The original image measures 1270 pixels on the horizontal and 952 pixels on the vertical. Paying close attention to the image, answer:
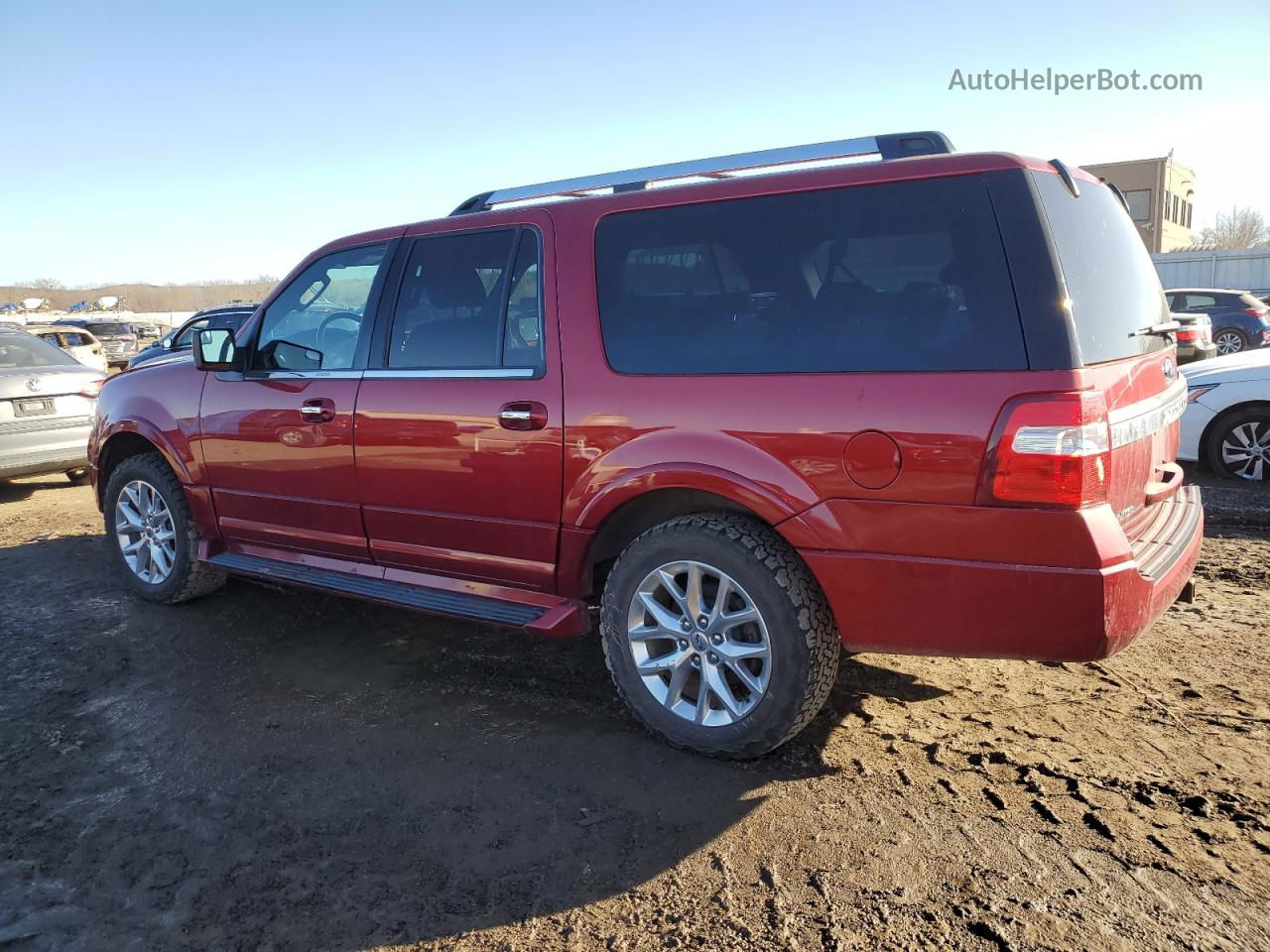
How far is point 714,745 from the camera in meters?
3.24

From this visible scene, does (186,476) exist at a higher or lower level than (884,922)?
higher

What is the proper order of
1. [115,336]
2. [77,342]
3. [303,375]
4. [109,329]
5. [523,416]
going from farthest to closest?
[109,329] → [115,336] → [77,342] → [303,375] → [523,416]

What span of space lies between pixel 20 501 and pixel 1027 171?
30.5 feet

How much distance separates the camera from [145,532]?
5.27 m

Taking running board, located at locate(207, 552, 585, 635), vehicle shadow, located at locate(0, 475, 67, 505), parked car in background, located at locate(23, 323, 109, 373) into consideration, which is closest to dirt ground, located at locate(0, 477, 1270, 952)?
running board, located at locate(207, 552, 585, 635)

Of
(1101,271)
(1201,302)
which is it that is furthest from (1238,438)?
(1201,302)

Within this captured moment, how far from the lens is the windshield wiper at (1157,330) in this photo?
318 centimetres

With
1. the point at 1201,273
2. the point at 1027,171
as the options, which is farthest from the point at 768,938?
the point at 1201,273

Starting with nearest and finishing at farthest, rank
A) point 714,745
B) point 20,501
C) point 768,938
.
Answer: point 768,938 < point 714,745 < point 20,501

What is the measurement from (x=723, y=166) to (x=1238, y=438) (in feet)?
19.7

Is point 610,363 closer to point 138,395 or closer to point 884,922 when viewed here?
point 884,922

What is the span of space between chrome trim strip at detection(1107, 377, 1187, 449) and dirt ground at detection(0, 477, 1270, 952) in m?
1.10

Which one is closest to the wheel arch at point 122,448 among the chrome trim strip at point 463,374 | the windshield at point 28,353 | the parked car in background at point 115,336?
the chrome trim strip at point 463,374

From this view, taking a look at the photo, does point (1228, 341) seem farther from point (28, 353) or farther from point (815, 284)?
point (28, 353)
